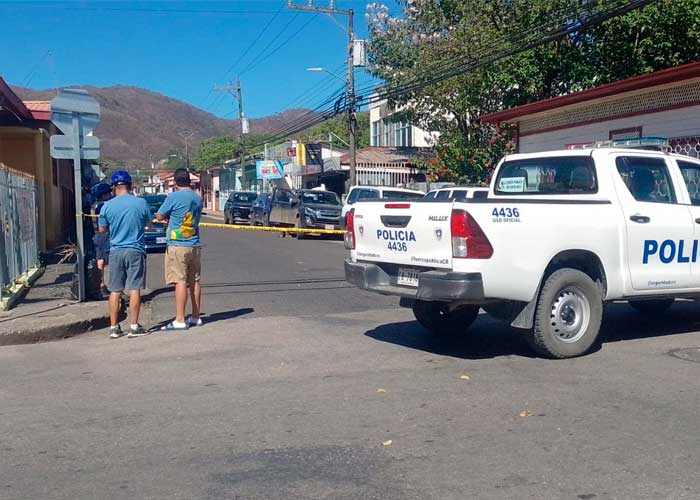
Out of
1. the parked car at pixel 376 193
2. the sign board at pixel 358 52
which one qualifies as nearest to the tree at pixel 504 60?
the sign board at pixel 358 52

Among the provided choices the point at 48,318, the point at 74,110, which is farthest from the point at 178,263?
the point at 74,110

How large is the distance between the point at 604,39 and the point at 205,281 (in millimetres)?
18209

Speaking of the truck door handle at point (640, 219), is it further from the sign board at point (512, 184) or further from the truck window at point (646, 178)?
the sign board at point (512, 184)

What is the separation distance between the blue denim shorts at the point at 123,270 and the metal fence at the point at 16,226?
2592mm

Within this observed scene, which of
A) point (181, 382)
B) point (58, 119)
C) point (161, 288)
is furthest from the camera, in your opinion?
point (161, 288)

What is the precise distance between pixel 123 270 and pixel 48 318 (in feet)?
4.78

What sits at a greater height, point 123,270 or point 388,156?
point 388,156

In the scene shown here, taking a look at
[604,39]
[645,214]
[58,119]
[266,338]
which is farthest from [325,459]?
[604,39]

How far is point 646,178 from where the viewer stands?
341 inches

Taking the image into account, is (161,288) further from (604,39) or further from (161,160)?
(161,160)

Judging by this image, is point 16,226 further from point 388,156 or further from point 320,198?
point 388,156

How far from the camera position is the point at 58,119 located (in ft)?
35.3

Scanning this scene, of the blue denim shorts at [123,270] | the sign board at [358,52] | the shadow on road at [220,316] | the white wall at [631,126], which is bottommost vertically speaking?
the shadow on road at [220,316]

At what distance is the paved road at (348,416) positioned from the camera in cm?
480
